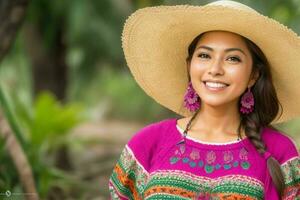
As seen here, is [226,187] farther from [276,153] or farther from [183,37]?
[183,37]

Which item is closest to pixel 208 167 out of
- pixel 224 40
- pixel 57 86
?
pixel 224 40

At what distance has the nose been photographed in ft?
9.73

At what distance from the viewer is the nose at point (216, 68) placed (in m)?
2.97

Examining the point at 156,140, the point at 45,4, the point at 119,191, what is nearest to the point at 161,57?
the point at 156,140

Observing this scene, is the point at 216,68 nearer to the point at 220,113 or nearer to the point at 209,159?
the point at 220,113

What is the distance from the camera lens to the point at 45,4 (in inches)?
323

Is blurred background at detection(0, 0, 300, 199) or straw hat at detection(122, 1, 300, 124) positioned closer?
straw hat at detection(122, 1, 300, 124)

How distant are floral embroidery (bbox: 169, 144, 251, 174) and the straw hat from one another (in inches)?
15.1

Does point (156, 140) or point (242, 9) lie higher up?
point (242, 9)

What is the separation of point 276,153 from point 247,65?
1.23ft

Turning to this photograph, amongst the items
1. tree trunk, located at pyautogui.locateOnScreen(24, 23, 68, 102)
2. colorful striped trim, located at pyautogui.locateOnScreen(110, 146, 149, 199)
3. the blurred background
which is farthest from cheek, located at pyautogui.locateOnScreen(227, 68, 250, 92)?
tree trunk, located at pyautogui.locateOnScreen(24, 23, 68, 102)

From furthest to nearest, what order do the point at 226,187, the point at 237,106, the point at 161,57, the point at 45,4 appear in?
1. the point at 45,4
2. the point at 161,57
3. the point at 237,106
4. the point at 226,187

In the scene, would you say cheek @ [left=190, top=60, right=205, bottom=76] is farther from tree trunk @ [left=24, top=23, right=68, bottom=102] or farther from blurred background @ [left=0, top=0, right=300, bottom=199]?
tree trunk @ [left=24, top=23, right=68, bottom=102]

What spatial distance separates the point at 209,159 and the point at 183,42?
0.56m
